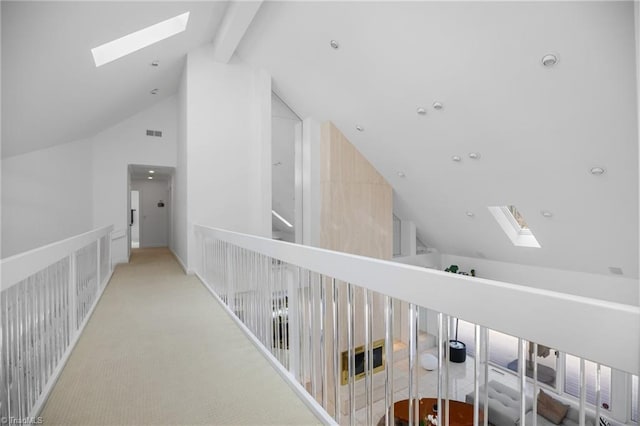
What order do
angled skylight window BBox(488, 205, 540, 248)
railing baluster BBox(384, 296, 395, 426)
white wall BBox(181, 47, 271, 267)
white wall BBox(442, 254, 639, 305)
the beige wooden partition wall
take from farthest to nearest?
the beige wooden partition wall
angled skylight window BBox(488, 205, 540, 248)
white wall BBox(181, 47, 271, 267)
white wall BBox(442, 254, 639, 305)
railing baluster BBox(384, 296, 395, 426)

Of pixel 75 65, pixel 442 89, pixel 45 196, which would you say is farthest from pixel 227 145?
pixel 442 89

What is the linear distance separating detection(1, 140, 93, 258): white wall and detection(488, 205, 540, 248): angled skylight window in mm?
7929

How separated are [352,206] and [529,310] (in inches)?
225

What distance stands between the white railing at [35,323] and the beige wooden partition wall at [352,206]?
4.20m

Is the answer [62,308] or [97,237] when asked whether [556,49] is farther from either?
[97,237]

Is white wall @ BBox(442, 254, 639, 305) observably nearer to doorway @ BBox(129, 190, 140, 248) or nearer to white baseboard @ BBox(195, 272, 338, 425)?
white baseboard @ BBox(195, 272, 338, 425)

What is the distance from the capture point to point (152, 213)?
9844mm

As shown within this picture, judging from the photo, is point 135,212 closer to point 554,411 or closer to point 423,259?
point 423,259

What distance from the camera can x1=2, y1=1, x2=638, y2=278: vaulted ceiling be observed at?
9.57 ft

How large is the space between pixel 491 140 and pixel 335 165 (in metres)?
2.83

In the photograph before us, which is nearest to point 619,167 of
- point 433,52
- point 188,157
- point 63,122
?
point 433,52

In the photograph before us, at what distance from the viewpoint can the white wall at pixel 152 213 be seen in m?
9.74

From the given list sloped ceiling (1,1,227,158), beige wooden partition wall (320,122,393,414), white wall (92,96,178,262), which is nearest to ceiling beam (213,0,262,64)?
sloped ceiling (1,1,227,158)

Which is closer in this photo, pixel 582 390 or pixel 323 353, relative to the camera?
pixel 582 390
